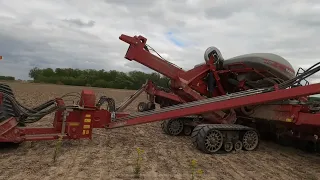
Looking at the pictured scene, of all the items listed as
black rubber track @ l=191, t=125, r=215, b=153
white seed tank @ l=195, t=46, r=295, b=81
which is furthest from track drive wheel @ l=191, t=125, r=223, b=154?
white seed tank @ l=195, t=46, r=295, b=81

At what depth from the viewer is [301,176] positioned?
6.13m

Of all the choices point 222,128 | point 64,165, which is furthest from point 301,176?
point 64,165

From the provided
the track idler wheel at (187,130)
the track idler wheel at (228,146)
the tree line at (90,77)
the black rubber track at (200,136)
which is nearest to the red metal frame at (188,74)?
the track idler wheel at (187,130)

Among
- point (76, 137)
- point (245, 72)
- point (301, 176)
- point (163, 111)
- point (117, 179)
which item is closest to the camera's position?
point (117, 179)

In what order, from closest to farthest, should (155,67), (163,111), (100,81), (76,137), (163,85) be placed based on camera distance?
(76,137) → (163,111) → (155,67) → (163,85) → (100,81)

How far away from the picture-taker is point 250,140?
26.5ft

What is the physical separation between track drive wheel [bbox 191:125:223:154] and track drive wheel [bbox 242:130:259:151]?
850mm

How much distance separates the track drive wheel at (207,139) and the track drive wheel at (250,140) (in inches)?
33.5

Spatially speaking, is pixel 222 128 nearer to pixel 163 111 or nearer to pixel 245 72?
pixel 163 111

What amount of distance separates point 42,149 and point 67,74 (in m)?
59.9

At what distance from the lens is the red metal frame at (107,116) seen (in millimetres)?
6703

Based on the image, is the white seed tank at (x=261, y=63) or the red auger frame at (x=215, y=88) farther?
the white seed tank at (x=261, y=63)

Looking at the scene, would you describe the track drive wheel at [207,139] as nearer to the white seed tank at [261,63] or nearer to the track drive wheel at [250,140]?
the track drive wheel at [250,140]

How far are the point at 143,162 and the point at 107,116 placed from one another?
182cm
